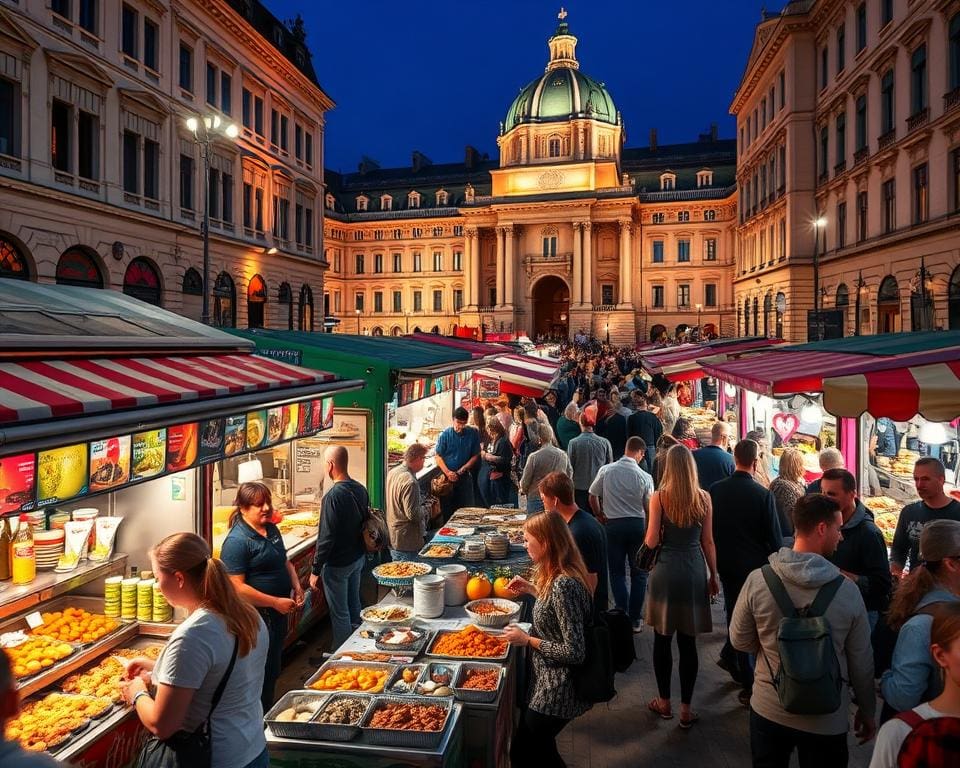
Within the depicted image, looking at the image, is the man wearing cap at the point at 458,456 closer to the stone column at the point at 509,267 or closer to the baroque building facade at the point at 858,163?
the baroque building facade at the point at 858,163

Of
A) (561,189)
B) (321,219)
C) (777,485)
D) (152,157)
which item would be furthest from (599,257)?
(777,485)

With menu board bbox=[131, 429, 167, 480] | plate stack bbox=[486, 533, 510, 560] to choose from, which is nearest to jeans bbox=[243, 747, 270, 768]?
menu board bbox=[131, 429, 167, 480]

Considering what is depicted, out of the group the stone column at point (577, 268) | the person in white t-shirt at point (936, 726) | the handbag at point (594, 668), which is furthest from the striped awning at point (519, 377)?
A: the stone column at point (577, 268)

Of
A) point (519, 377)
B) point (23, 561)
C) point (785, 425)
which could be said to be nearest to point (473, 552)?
point (23, 561)

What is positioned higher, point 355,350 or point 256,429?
point 355,350

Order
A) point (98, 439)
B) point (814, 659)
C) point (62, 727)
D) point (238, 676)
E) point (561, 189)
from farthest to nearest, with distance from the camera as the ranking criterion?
point (561, 189) < point (62, 727) < point (98, 439) < point (814, 659) < point (238, 676)

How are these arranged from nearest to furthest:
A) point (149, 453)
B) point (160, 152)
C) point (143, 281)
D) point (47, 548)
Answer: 1. point (149, 453)
2. point (47, 548)
3. point (143, 281)
4. point (160, 152)

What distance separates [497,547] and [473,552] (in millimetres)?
268

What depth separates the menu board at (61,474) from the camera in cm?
388

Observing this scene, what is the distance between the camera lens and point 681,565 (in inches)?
216

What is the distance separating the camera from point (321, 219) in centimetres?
3831

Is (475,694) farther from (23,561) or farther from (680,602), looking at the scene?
(23,561)

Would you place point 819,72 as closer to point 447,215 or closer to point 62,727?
point 62,727

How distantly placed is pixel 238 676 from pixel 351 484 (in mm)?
3337
